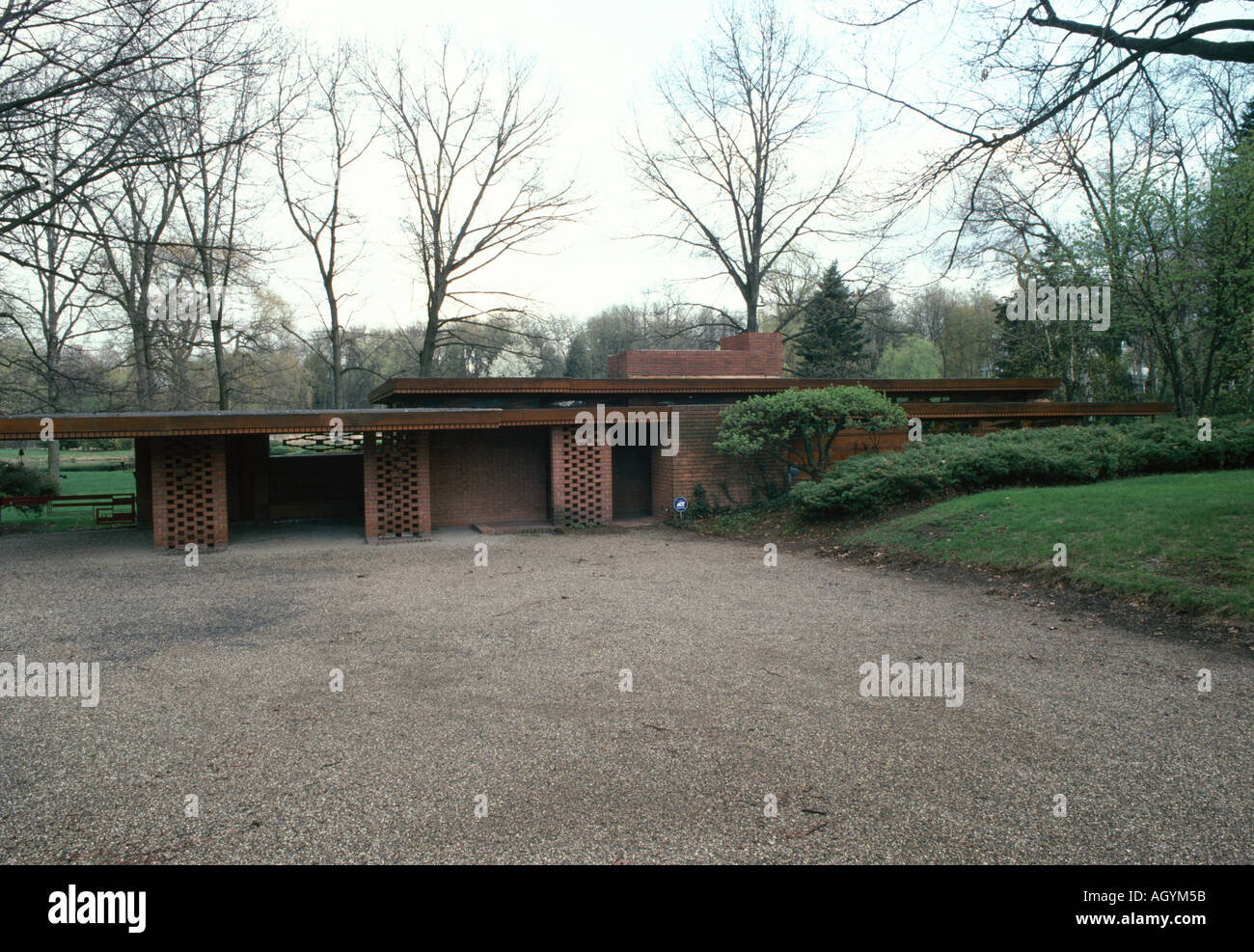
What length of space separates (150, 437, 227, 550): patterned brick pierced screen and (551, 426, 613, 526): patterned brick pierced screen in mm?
6514

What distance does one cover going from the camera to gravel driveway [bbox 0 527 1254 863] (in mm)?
3746

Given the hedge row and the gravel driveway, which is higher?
the hedge row

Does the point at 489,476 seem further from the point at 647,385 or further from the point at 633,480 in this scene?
the point at 647,385

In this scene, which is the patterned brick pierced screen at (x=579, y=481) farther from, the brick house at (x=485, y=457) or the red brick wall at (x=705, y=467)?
the red brick wall at (x=705, y=467)

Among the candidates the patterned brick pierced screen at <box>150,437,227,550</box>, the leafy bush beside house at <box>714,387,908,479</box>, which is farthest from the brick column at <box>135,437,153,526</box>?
A: the leafy bush beside house at <box>714,387,908,479</box>

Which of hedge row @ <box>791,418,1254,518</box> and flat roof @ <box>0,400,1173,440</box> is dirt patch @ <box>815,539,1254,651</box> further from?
flat roof @ <box>0,400,1173,440</box>

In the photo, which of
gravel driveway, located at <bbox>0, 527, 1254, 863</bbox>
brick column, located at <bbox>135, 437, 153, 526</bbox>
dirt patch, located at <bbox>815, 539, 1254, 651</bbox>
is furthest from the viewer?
brick column, located at <bbox>135, 437, 153, 526</bbox>

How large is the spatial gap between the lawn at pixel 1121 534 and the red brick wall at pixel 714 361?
381 inches

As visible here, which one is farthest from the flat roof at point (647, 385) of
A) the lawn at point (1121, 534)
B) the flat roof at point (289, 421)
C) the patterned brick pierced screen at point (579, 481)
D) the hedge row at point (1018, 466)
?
the lawn at point (1121, 534)

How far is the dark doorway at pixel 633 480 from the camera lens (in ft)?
62.8

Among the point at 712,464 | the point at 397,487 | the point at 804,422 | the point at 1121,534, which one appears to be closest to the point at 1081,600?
the point at 1121,534

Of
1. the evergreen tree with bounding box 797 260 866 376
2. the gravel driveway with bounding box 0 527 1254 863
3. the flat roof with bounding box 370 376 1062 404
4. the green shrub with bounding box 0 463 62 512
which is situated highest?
the evergreen tree with bounding box 797 260 866 376

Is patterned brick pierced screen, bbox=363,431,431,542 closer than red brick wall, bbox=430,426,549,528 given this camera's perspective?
Yes

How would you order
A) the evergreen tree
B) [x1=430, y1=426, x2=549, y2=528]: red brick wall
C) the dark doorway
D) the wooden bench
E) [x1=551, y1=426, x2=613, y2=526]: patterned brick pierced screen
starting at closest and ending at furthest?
[x1=551, y1=426, x2=613, y2=526]: patterned brick pierced screen
[x1=430, y1=426, x2=549, y2=528]: red brick wall
the wooden bench
the dark doorway
the evergreen tree
